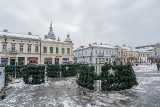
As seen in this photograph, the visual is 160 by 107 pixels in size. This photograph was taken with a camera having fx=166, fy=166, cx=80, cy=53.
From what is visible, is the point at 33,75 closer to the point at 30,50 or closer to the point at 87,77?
the point at 87,77

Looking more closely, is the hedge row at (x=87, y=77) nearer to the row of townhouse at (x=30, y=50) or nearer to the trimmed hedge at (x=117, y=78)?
the trimmed hedge at (x=117, y=78)

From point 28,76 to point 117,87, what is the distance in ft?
29.1

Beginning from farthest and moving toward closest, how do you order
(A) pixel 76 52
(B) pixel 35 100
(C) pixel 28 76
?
(A) pixel 76 52 → (C) pixel 28 76 → (B) pixel 35 100

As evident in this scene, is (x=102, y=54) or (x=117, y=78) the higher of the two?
(x=102, y=54)

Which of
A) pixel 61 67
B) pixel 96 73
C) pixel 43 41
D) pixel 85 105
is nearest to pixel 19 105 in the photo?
pixel 85 105

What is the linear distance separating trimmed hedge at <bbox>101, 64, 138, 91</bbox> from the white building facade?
148ft

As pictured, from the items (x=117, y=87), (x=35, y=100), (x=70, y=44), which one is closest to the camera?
(x=35, y=100)

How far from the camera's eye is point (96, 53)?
61.5 meters

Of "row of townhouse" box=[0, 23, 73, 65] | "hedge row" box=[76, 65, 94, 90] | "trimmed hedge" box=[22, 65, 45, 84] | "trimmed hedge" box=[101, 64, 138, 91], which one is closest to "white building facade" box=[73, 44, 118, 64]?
"row of townhouse" box=[0, 23, 73, 65]

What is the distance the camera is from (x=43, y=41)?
46.3 metres

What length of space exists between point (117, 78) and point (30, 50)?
35211 millimetres

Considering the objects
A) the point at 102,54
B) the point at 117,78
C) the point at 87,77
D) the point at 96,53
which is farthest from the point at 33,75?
the point at 102,54

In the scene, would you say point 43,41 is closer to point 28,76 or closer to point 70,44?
point 70,44

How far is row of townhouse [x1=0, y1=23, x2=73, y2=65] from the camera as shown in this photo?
40.7 meters
